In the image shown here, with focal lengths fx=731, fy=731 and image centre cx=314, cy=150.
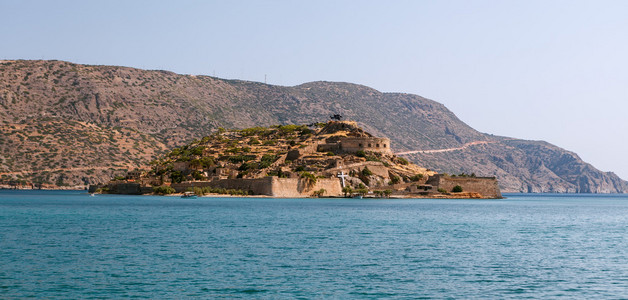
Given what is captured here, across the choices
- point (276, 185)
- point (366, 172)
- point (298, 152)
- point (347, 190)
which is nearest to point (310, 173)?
point (347, 190)

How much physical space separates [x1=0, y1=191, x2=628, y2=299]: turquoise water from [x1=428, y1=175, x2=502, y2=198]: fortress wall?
167 feet

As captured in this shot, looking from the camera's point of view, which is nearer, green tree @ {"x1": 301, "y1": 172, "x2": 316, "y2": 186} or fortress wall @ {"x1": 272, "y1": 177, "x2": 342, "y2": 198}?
fortress wall @ {"x1": 272, "y1": 177, "x2": 342, "y2": 198}

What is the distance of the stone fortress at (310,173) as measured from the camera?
293ft

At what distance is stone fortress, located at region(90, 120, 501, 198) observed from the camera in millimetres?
89250

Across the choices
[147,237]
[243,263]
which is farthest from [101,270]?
[147,237]

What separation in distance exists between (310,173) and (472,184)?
2382 centimetres

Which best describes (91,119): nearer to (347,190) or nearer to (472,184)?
(347,190)

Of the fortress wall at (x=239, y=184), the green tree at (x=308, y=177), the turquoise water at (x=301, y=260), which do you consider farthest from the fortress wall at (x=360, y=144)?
the turquoise water at (x=301, y=260)

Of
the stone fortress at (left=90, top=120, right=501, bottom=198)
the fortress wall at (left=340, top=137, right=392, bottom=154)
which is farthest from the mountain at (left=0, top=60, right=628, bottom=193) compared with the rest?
the fortress wall at (left=340, top=137, right=392, bottom=154)

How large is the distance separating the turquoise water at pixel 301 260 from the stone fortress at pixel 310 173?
45.1m

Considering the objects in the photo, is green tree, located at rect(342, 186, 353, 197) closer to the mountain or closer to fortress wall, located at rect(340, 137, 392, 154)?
fortress wall, located at rect(340, 137, 392, 154)

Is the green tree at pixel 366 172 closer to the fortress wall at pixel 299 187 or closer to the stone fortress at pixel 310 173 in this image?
the stone fortress at pixel 310 173

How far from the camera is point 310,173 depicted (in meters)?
89.8

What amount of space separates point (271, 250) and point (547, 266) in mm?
10604
